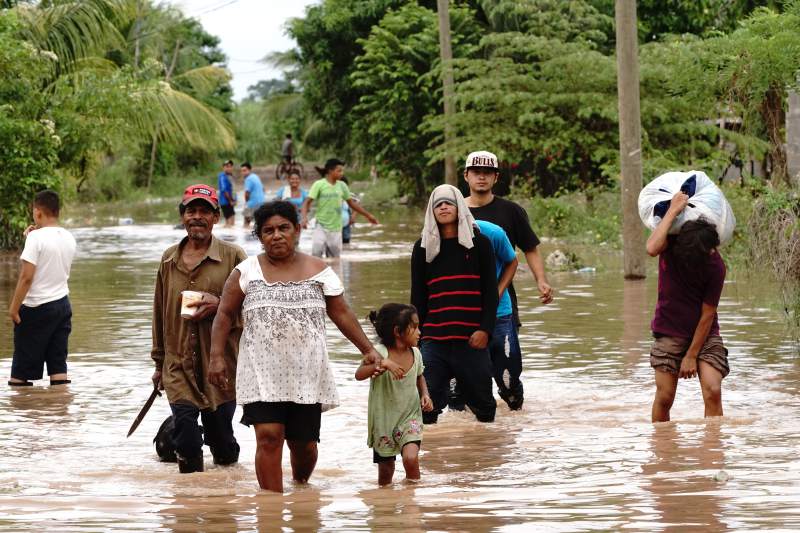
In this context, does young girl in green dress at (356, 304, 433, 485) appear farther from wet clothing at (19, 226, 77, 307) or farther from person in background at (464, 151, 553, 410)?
wet clothing at (19, 226, 77, 307)

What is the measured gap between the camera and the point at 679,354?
8133mm

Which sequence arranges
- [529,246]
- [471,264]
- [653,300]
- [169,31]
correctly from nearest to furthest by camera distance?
1. [471,264]
2. [529,246]
3. [653,300]
4. [169,31]

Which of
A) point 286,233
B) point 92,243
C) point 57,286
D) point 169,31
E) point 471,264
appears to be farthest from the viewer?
point 169,31

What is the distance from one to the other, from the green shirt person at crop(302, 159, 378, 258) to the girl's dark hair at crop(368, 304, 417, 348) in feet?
39.2

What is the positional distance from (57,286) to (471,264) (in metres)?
4.05

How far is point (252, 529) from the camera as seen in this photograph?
598 cm

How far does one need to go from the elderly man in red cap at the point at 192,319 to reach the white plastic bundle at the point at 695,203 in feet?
7.70

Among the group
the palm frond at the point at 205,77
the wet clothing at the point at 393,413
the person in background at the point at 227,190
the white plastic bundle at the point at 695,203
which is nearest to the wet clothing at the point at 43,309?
the wet clothing at the point at 393,413

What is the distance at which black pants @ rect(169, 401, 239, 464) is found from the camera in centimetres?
762

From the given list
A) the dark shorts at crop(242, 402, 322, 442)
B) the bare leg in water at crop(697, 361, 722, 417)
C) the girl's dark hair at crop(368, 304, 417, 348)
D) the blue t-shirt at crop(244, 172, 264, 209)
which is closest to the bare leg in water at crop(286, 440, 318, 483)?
the dark shorts at crop(242, 402, 322, 442)

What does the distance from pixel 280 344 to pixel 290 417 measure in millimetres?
460

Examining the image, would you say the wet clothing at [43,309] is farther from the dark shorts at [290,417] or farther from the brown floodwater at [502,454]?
the dark shorts at [290,417]

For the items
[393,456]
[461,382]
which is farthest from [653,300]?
[393,456]

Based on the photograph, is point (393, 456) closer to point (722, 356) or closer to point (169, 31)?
point (722, 356)
